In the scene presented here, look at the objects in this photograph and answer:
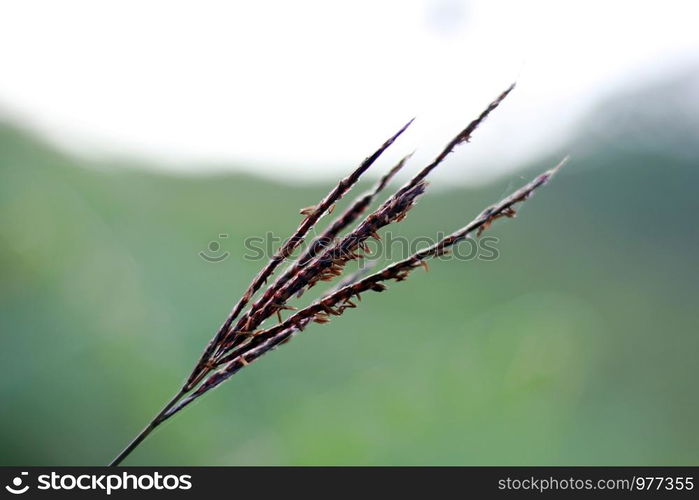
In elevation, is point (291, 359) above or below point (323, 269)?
above

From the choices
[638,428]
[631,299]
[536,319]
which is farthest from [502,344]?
[631,299]

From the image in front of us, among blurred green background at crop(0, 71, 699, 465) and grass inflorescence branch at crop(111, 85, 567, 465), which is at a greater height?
blurred green background at crop(0, 71, 699, 465)

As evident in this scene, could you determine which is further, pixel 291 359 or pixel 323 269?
pixel 291 359

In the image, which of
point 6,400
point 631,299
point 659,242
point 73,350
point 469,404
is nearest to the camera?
point 6,400

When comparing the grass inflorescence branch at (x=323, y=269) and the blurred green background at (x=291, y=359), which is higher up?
the blurred green background at (x=291, y=359)

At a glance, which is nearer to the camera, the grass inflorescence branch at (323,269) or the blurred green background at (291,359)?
the grass inflorescence branch at (323,269)

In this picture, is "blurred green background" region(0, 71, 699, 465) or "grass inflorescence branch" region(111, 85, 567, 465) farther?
"blurred green background" region(0, 71, 699, 465)
